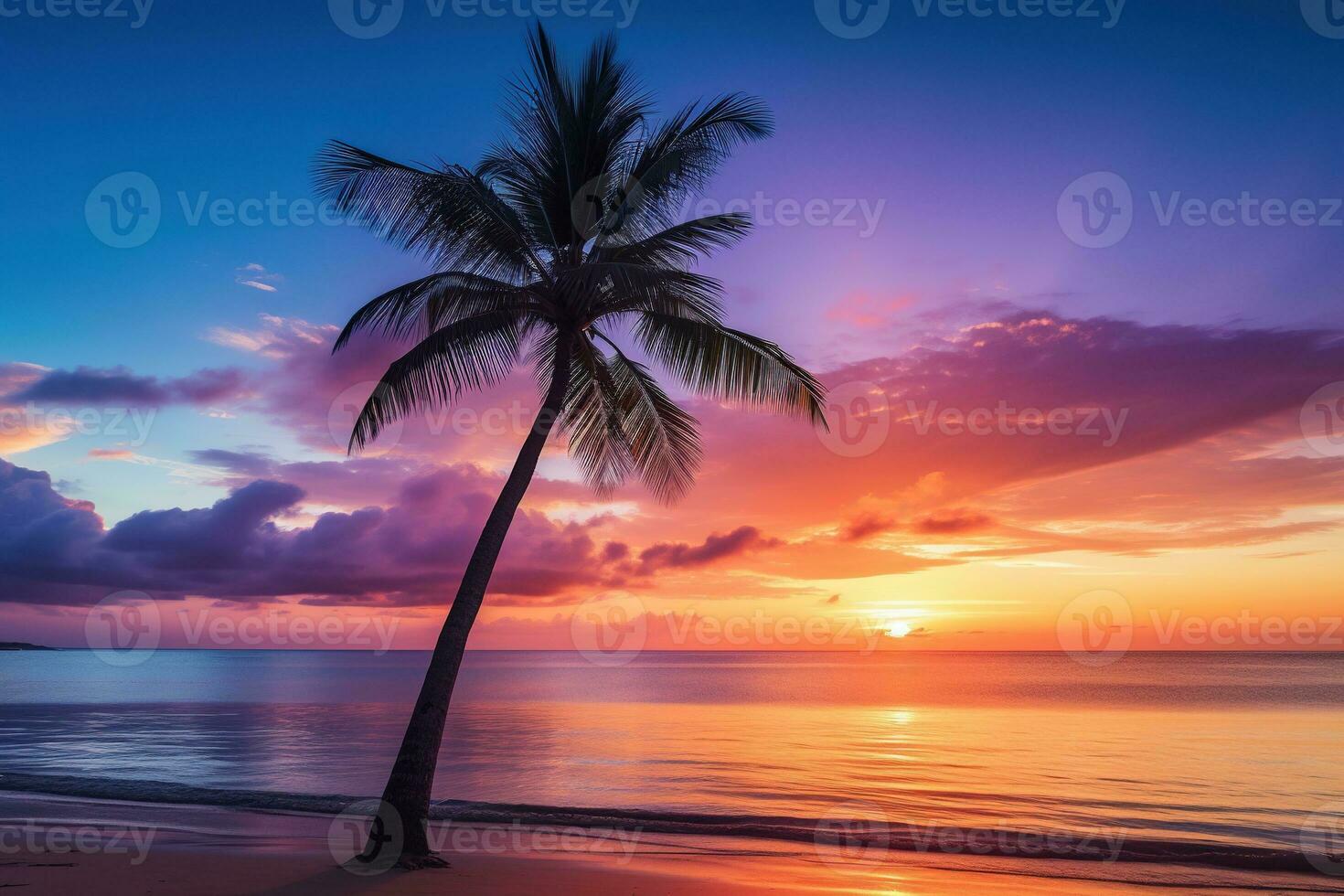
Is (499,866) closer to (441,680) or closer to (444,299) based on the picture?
(441,680)

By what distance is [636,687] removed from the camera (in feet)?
234

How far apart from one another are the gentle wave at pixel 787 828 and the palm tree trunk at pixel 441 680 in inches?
249

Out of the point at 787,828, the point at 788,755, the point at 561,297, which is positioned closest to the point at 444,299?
the point at 561,297

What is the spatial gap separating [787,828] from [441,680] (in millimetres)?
8377

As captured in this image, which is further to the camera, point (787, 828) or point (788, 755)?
point (788, 755)

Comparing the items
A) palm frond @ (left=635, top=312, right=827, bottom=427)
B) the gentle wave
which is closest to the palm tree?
palm frond @ (left=635, top=312, right=827, bottom=427)

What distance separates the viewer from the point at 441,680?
385 inches

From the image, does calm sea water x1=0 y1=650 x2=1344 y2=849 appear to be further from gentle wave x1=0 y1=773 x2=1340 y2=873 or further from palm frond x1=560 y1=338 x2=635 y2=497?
palm frond x1=560 y1=338 x2=635 y2=497

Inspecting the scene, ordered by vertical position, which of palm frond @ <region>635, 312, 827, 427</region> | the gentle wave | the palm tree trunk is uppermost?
palm frond @ <region>635, 312, 827, 427</region>

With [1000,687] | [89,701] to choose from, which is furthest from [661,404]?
[1000,687]

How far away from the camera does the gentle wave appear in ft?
44.4

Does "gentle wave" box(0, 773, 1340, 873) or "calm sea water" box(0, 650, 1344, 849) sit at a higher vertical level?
"gentle wave" box(0, 773, 1340, 873)

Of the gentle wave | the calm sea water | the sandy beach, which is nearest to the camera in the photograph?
the sandy beach

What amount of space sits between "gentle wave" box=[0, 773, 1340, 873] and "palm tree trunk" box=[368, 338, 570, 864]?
632 cm
